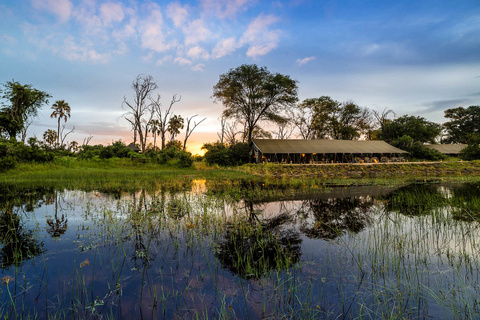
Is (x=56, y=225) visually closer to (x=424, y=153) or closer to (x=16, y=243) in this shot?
(x=16, y=243)

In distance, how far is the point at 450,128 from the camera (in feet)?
232

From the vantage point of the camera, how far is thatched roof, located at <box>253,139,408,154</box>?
122 feet

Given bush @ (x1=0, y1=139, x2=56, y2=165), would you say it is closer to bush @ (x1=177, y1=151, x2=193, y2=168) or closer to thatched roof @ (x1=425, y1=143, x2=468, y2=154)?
bush @ (x1=177, y1=151, x2=193, y2=168)

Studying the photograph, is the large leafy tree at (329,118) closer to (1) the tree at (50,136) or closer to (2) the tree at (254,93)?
(2) the tree at (254,93)

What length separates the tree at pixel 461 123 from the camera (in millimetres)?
65188

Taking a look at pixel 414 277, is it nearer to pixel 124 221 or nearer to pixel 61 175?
pixel 124 221

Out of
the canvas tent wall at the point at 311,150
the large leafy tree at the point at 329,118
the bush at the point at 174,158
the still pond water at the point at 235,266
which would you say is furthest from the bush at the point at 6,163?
the large leafy tree at the point at 329,118

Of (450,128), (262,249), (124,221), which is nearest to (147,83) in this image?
(124,221)

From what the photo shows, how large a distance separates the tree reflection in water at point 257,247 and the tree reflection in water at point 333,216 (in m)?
0.63

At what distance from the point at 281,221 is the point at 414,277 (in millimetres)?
3966

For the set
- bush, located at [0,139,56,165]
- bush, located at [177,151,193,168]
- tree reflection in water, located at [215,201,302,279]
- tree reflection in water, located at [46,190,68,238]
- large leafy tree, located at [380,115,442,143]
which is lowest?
tree reflection in water, located at [215,201,302,279]

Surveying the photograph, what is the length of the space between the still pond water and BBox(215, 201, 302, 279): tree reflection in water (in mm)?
28

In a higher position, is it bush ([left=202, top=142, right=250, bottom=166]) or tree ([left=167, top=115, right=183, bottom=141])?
tree ([left=167, top=115, right=183, bottom=141])

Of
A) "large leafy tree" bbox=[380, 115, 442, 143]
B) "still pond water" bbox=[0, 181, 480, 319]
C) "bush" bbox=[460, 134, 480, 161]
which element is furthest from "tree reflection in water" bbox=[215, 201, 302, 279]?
"large leafy tree" bbox=[380, 115, 442, 143]
